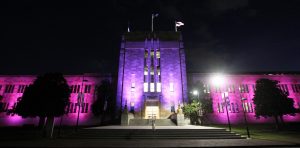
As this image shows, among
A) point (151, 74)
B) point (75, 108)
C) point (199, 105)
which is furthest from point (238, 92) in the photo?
point (75, 108)

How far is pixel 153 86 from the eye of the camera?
42469mm

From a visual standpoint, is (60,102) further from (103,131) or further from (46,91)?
(103,131)

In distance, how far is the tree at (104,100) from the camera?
39.6m

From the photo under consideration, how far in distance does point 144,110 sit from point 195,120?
494 inches

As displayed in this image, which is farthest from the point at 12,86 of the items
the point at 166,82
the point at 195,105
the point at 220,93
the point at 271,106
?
the point at 271,106

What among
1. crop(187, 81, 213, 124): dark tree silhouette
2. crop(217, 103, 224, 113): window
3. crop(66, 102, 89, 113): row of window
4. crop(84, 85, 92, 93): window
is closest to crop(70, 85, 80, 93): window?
crop(84, 85, 92, 93): window

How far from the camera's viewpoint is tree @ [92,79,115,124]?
3956 cm

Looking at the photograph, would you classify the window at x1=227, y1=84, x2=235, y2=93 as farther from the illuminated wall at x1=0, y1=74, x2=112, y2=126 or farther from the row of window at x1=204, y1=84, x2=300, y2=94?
the illuminated wall at x1=0, y1=74, x2=112, y2=126

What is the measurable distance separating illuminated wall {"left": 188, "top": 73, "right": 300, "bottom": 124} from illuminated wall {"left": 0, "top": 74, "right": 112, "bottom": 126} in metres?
29.5

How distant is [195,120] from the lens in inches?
1372

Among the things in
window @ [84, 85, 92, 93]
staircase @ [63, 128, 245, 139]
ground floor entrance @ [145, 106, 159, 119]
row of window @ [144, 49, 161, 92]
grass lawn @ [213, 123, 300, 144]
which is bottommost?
grass lawn @ [213, 123, 300, 144]

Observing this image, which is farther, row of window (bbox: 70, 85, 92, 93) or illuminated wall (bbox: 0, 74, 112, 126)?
row of window (bbox: 70, 85, 92, 93)

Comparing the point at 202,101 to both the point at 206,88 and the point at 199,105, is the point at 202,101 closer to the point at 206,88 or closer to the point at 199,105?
the point at 199,105

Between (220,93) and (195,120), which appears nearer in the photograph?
(195,120)
